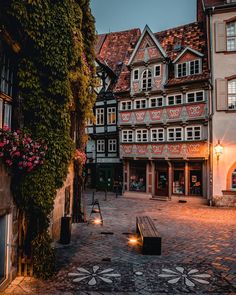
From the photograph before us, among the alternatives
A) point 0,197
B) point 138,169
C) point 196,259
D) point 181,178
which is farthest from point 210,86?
point 0,197

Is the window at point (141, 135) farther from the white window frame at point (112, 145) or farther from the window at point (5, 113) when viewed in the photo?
the window at point (5, 113)

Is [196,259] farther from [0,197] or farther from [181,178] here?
[181,178]

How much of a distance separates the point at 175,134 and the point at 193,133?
4.74ft

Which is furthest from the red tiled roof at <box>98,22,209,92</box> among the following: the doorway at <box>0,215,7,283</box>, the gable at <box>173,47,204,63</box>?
the doorway at <box>0,215,7,283</box>

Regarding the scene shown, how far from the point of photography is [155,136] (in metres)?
22.0

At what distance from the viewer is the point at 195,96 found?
2005cm

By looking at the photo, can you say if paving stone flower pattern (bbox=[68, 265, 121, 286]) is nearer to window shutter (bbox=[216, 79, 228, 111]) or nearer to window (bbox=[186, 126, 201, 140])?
window shutter (bbox=[216, 79, 228, 111])

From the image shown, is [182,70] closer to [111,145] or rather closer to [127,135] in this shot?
[127,135]

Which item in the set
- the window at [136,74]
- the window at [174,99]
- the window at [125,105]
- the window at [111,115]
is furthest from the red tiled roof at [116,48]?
the window at [174,99]

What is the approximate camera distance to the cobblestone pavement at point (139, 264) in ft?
18.8

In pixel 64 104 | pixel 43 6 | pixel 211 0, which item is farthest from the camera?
pixel 211 0

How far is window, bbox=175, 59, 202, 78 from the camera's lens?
20.2 meters

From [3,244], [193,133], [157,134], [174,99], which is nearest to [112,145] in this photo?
[157,134]

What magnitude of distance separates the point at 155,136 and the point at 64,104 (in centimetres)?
1571
